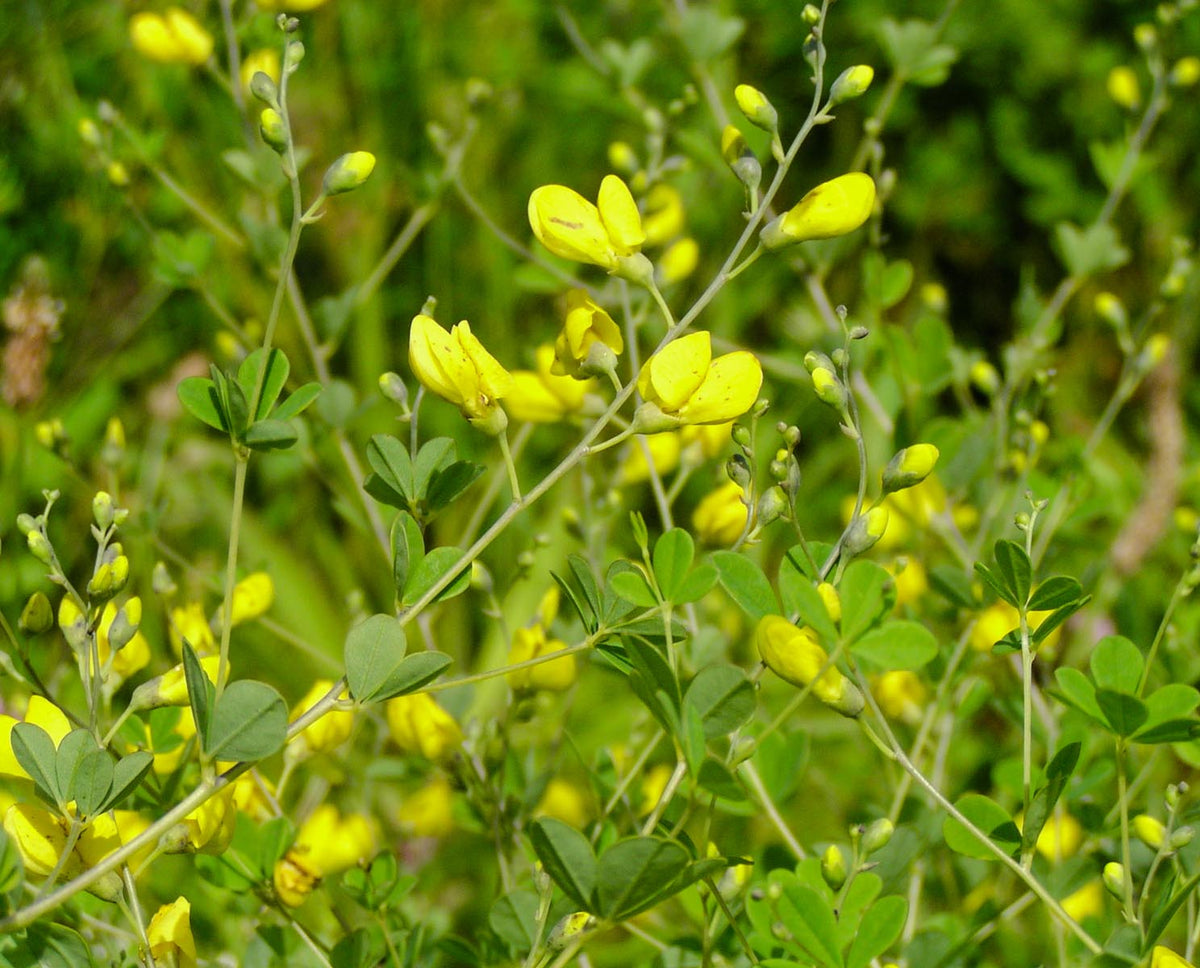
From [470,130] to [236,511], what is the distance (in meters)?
0.48

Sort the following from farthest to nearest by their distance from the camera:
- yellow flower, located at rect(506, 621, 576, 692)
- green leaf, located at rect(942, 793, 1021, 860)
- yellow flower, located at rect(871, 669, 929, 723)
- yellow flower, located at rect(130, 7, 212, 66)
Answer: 1. yellow flower, located at rect(130, 7, 212, 66)
2. yellow flower, located at rect(871, 669, 929, 723)
3. yellow flower, located at rect(506, 621, 576, 692)
4. green leaf, located at rect(942, 793, 1021, 860)

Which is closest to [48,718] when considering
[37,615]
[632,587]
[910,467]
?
[37,615]

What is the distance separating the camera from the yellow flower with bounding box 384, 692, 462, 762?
557 mm

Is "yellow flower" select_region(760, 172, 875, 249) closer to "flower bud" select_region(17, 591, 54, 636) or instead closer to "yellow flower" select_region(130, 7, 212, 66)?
"flower bud" select_region(17, 591, 54, 636)

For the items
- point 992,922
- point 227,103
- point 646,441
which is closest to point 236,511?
point 646,441

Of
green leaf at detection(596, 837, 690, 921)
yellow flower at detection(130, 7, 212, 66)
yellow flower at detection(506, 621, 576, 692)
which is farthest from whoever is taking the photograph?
yellow flower at detection(130, 7, 212, 66)

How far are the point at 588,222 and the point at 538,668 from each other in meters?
0.23

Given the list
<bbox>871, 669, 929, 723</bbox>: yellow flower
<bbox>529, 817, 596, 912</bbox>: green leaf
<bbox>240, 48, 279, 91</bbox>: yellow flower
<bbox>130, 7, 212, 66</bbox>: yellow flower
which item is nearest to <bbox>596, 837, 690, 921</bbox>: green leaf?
<bbox>529, 817, 596, 912</bbox>: green leaf

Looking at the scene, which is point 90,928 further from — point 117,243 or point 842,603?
point 117,243

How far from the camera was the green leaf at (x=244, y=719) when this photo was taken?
38 cm

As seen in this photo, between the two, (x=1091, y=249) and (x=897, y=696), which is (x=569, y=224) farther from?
(x=1091, y=249)

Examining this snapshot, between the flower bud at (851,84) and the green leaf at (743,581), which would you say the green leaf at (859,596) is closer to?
the green leaf at (743,581)

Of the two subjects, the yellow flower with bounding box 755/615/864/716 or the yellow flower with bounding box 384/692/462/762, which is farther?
the yellow flower with bounding box 384/692/462/762

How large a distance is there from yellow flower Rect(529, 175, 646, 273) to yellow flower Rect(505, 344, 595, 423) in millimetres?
132
